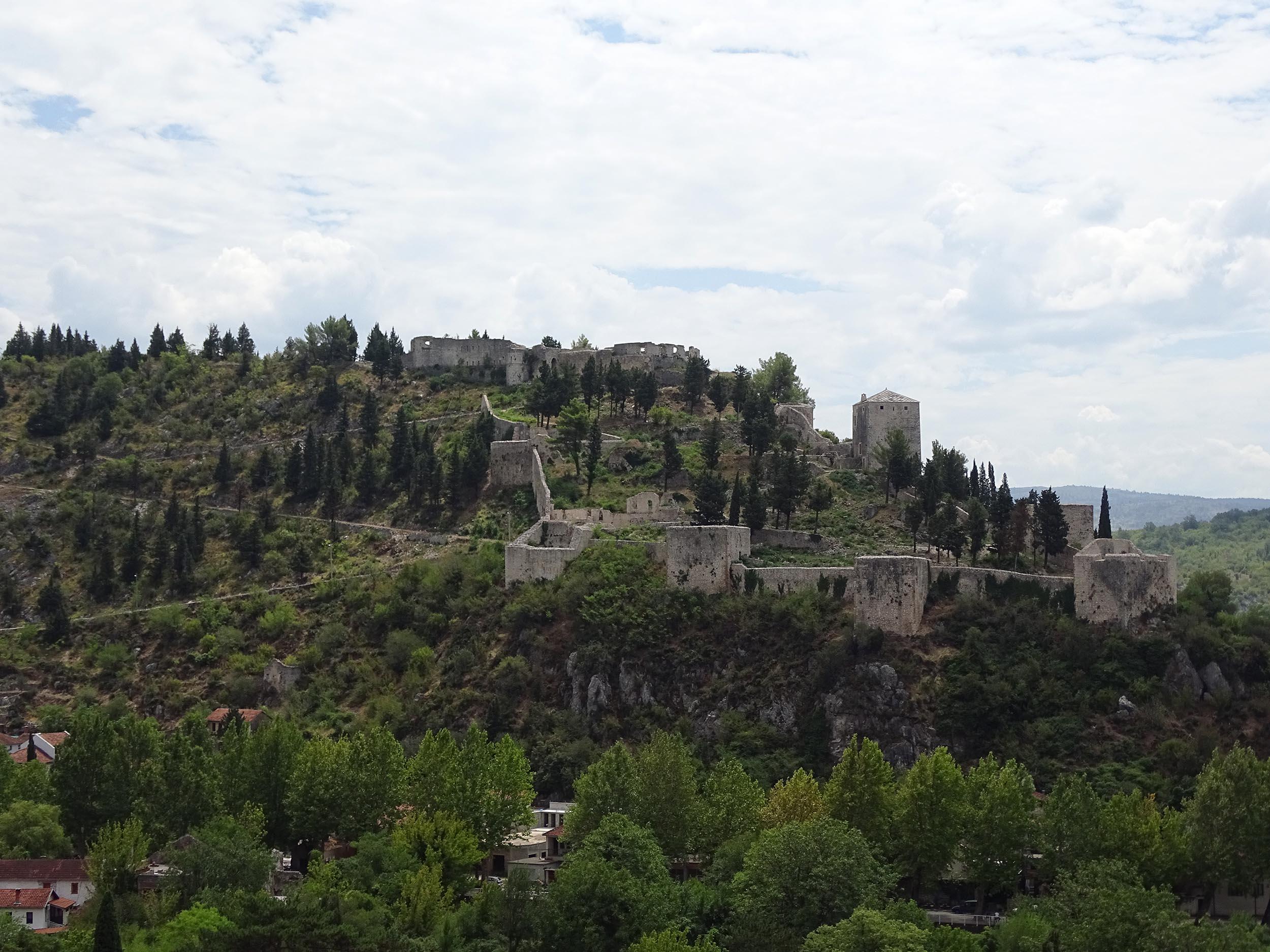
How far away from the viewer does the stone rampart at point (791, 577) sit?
7694cm

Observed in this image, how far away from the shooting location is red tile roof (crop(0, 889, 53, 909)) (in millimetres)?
54062

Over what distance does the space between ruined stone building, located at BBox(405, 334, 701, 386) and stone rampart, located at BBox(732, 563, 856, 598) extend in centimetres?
3307

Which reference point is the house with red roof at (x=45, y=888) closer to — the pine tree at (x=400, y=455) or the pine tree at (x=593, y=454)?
the pine tree at (x=593, y=454)

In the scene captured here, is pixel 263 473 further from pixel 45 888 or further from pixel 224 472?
pixel 45 888

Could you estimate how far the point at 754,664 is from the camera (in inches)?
2940

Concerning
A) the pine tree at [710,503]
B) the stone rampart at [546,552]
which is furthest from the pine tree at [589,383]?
the stone rampart at [546,552]

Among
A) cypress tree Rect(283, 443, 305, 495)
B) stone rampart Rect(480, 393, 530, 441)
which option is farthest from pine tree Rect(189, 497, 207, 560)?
stone rampart Rect(480, 393, 530, 441)

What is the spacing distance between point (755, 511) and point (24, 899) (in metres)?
40.9

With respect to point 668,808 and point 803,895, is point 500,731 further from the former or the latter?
point 803,895

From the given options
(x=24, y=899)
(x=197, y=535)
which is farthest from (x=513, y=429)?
(x=24, y=899)

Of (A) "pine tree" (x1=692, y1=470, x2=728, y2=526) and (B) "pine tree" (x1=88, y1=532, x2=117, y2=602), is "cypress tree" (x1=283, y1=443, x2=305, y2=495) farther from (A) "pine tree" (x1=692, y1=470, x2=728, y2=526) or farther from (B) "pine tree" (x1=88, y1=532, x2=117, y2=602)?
(A) "pine tree" (x1=692, y1=470, x2=728, y2=526)

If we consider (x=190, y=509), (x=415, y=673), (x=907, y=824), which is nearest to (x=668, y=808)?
(x=907, y=824)

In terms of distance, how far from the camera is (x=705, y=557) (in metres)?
79.1

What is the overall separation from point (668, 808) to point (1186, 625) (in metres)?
24.3
